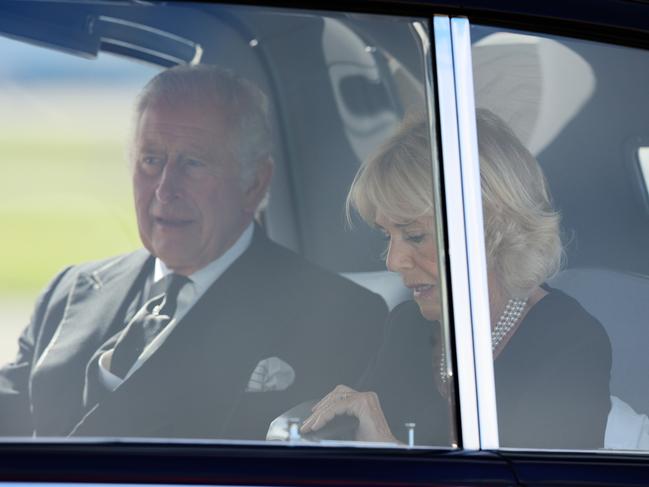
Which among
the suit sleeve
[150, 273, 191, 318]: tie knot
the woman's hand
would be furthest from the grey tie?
the woman's hand

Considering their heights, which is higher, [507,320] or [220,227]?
[220,227]

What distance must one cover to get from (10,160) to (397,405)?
2.55ft

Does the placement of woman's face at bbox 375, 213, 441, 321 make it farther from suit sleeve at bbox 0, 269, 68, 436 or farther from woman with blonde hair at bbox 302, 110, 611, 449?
suit sleeve at bbox 0, 269, 68, 436

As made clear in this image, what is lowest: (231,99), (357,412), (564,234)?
(357,412)

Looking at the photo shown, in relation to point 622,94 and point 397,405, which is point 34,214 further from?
point 622,94

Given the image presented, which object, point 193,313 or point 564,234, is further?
point 564,234

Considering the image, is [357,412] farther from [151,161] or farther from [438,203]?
[151,161]

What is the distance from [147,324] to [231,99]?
1.37ft

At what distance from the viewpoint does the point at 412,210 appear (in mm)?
1955

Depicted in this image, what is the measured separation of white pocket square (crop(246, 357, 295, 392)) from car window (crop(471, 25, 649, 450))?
368 mm

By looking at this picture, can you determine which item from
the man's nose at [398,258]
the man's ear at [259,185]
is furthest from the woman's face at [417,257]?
the man's ear at [259,185]

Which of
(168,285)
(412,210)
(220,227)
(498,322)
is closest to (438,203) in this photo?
(412,210)

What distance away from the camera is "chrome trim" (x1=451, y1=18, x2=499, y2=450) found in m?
1.89

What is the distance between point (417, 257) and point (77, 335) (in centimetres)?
60
